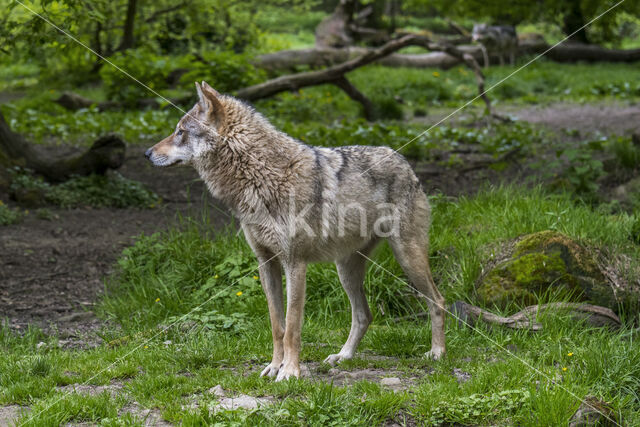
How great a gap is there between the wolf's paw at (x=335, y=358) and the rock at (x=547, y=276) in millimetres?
1611

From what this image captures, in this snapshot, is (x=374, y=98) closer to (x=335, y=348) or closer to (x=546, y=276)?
(x=546, y=276)

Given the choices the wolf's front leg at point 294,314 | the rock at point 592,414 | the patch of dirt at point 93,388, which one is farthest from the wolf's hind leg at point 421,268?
the patch of dirt at point 93,388

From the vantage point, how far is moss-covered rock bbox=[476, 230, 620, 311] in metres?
6.03

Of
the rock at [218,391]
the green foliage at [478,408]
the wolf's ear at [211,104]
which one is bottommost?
the rock at [218,391]

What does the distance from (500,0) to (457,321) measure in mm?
8200

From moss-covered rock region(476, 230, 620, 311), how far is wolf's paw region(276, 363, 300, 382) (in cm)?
226

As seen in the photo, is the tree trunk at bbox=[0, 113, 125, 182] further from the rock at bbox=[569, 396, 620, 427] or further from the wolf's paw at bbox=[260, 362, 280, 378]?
the rock at bbox=[569, 396, 620, 427]

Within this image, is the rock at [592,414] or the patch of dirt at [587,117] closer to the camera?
the rock at [592,414]

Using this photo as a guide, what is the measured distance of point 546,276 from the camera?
604 cm

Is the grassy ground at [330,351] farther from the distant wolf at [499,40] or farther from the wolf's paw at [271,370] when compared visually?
the distant wolf at [499,40]

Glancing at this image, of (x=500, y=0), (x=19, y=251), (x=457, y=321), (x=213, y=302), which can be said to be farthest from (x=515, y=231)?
(x=500, y=0)

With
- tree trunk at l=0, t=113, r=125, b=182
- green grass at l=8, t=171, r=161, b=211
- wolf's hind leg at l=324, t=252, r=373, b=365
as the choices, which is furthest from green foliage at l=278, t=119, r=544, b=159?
wolf's hind leg at l=324, t=252, r=373, b=365

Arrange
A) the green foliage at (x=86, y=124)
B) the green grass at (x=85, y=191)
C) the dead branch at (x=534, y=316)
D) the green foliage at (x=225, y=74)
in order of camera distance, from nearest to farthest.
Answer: the dead branch at (x=534, y=316)
the green grass at (x=85, y=191)
the green foliage at (x=86, y=124)
the green foliage at (x=225, y=74)

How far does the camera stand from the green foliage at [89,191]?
30.1 ft
